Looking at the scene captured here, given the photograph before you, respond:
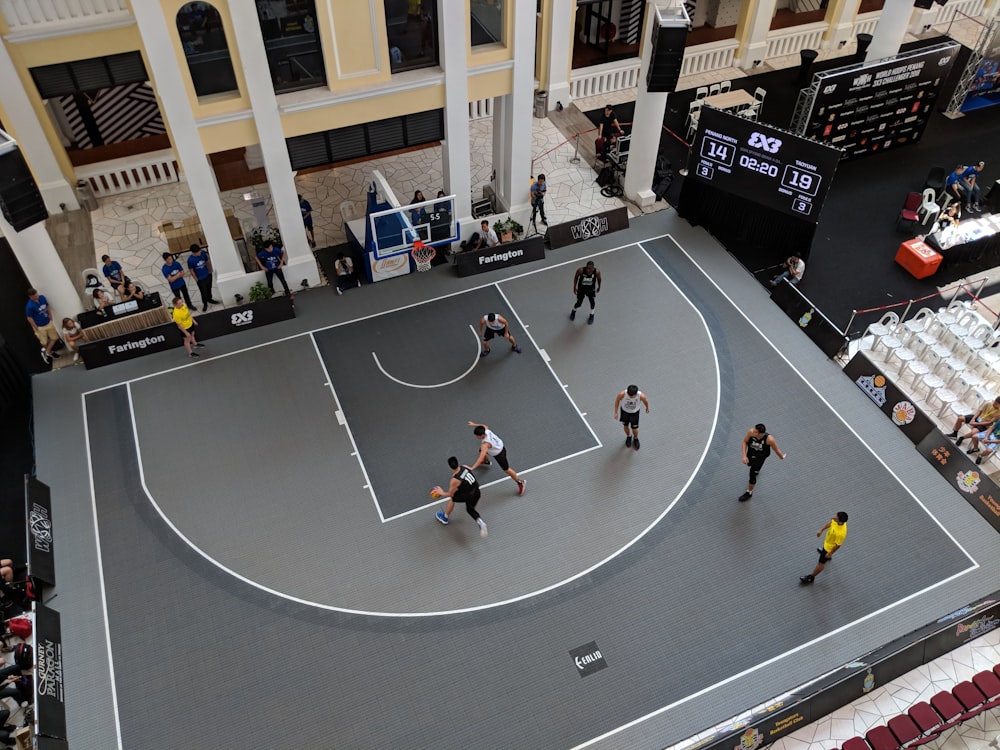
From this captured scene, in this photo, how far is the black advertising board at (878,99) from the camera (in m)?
21.8

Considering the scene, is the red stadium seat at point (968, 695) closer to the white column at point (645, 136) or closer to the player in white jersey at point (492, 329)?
the player in white jersey at point (492, 329)

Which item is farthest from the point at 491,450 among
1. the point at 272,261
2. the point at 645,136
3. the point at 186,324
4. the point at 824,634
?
the point at 645,136

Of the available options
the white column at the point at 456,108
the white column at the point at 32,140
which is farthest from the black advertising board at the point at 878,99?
the white column at the point at 32,140

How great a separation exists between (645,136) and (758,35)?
335 inches

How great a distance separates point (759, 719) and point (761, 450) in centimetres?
468

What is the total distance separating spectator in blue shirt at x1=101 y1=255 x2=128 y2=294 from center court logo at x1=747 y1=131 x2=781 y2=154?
14.8 m

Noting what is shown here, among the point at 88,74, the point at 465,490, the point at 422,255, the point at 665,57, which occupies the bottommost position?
the point at 422,255

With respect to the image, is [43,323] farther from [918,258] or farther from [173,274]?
[918,258]

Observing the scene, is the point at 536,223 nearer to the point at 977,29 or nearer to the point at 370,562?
the point at 370,562

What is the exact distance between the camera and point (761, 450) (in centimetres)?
1451

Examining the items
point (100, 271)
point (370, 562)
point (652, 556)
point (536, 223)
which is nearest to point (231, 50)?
point (100, 271)

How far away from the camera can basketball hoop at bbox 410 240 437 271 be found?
19.5 metres

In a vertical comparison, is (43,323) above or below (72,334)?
above

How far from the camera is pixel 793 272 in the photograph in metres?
19.8
